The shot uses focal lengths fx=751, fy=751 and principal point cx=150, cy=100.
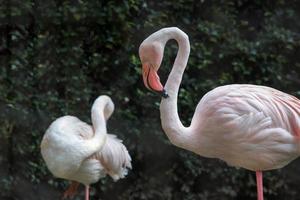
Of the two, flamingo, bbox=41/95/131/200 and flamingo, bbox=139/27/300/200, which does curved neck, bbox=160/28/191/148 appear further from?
flamingo, bbox=41/95/131/200

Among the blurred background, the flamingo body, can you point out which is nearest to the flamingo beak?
the flamingo body

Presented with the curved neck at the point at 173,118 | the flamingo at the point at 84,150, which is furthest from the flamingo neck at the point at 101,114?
the curved neck at the point at 173,118

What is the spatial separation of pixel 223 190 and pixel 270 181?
10.0 inches

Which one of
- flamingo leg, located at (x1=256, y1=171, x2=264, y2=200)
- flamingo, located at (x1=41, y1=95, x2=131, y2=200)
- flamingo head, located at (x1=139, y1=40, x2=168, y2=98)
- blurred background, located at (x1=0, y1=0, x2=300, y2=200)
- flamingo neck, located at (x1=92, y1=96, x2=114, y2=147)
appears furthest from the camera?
blurred background, located at (x1=0, y1=0, x2=300, y2=200)

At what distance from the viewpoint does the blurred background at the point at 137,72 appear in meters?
3.79

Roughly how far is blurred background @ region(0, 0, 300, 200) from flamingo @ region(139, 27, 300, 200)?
1432 mm

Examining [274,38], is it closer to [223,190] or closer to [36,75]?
[223,190]

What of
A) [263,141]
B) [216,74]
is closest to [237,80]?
[216,74]

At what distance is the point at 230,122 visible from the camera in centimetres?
234

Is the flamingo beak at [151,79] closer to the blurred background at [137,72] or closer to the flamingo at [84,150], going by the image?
the flamingo at [84,150]

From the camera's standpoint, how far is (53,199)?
3840 millimetres

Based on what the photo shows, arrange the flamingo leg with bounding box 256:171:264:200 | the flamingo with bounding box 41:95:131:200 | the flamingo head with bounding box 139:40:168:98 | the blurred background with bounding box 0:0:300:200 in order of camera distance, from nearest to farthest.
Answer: the flamingo head with bounding box 139:40:168:98 < the flamingo leg with bounding box 256:171:264:200 < the flamingo with bounding box 41:95:131:200 < the blurred background with bounding box 0:0:300:200

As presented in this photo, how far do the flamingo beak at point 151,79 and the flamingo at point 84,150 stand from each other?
0.95 metres

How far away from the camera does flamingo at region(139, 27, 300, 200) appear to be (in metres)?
2.34
